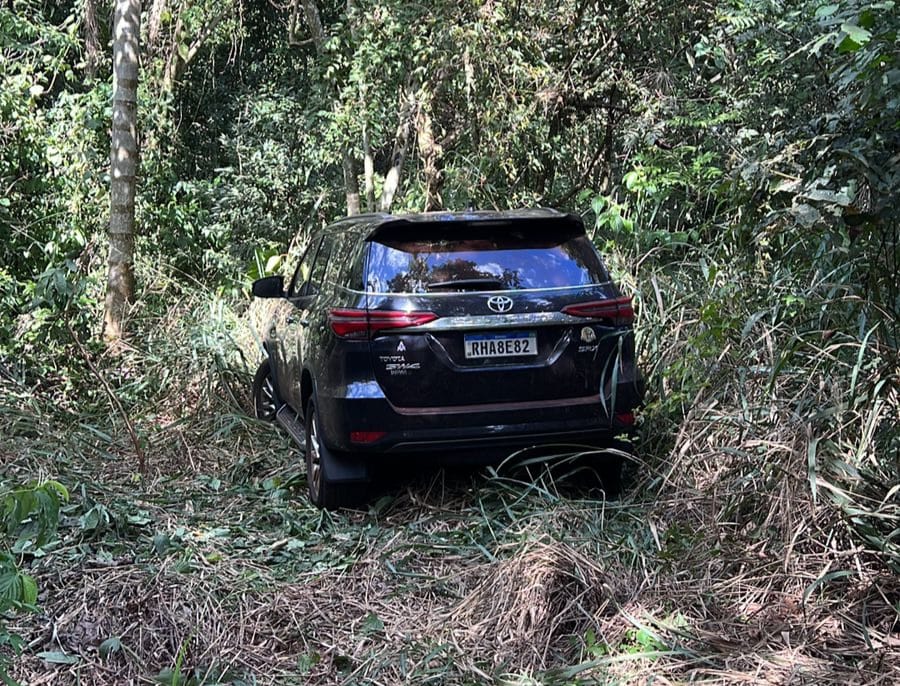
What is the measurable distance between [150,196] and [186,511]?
8628 mm

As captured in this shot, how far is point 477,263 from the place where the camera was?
5324 mm

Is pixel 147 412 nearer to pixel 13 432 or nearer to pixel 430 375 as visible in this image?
pixel 13 432

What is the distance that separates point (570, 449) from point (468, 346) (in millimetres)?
942

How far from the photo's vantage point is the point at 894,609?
12.0 ft

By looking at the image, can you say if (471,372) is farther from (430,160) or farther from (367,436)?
(430,160)

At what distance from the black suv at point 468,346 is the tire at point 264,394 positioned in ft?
8.13

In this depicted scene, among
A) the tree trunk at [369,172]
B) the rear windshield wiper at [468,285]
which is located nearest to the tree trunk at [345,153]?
the tree trunk at [369,172]

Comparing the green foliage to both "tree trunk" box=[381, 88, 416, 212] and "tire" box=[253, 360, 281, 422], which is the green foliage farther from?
"tree trunk" box=[381, 88, 416, 212]

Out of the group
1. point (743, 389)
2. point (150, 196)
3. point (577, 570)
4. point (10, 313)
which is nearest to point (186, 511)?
point (577, 570)

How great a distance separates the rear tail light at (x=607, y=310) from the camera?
526 centimetres

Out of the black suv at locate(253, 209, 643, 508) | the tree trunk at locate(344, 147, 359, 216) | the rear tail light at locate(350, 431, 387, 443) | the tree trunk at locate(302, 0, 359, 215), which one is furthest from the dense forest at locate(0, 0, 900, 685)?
the tree trunk at locate(344, 147, 359, 216)

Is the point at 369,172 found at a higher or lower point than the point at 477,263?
lower

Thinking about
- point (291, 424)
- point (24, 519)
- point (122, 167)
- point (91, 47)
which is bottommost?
point (291, 424)

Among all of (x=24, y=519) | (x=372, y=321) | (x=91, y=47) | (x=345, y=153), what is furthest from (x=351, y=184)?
(x=24, y=519)
